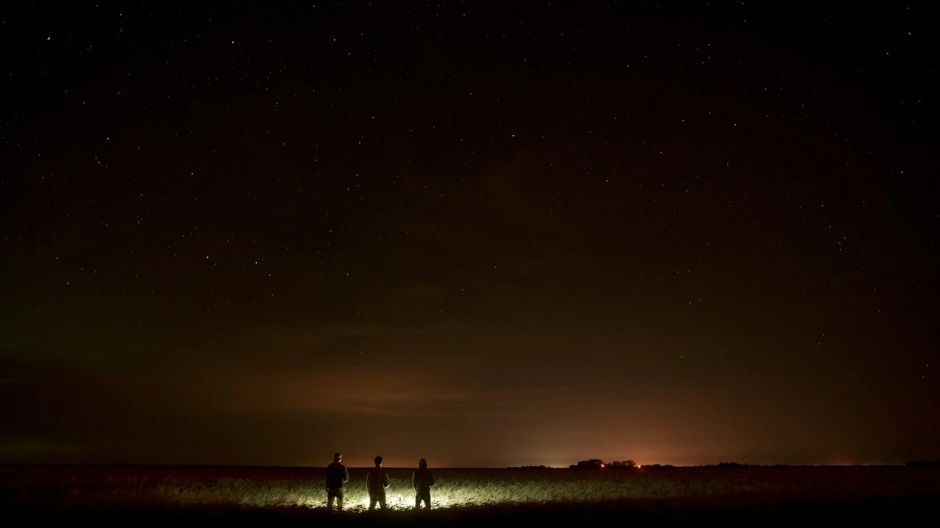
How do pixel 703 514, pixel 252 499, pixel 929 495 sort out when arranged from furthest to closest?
pixel 252 499 < pixel 929 495 < pixel 703 514

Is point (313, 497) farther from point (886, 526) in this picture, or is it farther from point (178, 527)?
point (886, 526)

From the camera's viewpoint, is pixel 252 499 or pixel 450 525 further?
pixel 252 499

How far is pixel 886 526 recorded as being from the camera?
15242mm

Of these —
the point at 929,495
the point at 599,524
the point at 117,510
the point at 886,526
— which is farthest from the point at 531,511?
the point at 929,495

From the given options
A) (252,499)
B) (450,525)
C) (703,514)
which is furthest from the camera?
(252,499)

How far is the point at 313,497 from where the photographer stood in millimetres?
26516

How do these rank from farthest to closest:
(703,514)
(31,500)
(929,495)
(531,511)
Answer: (929,495) → (31,500) → (531,511) → (703,514)

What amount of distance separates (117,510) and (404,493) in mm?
10810

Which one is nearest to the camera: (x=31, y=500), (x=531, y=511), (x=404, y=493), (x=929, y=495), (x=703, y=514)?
(x=703, y=514)

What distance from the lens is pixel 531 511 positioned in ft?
63.0

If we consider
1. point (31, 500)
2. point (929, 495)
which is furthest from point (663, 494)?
point (31, 500)

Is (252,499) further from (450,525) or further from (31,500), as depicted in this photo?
(450,525)

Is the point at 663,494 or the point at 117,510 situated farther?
the point at 663,494

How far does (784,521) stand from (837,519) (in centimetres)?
126
